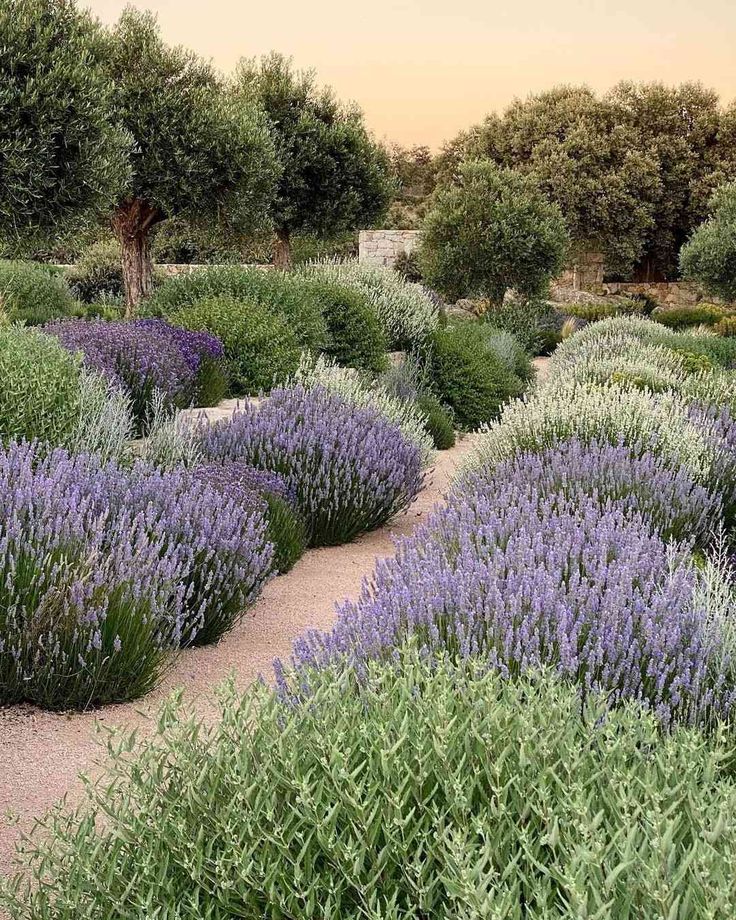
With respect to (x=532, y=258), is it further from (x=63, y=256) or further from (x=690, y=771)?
(x=63, y=256)

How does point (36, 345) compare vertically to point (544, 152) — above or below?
below

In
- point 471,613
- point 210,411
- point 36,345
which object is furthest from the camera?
point 210,411

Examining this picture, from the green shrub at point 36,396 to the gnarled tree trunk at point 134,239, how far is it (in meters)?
10.8

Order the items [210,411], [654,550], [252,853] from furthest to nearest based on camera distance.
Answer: [210,411], [654,550], [252,853]

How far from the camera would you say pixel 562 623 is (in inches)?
108

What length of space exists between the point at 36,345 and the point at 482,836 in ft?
19.2

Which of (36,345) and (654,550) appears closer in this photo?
(654,550)

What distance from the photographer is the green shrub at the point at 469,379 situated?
38.8 ft

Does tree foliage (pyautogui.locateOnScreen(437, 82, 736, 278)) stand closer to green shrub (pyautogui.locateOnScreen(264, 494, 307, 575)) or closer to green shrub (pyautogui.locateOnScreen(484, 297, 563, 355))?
green shrub (pyautogui.locateOnScreen(484, 297, 563, 355))

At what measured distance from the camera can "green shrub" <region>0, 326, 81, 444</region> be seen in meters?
5.80

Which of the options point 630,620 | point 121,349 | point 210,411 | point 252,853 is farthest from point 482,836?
point 121,349

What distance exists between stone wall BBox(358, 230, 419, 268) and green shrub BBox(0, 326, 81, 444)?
24.7 metres

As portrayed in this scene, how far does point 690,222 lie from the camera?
36906 mm

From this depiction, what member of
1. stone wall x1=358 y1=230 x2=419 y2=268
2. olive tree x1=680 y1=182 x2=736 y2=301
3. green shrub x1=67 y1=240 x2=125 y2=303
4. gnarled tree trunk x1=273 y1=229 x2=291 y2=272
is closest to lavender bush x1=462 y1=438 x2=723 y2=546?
gnarled tree trunk x1=273 y1=229 x2=291 y2=272
